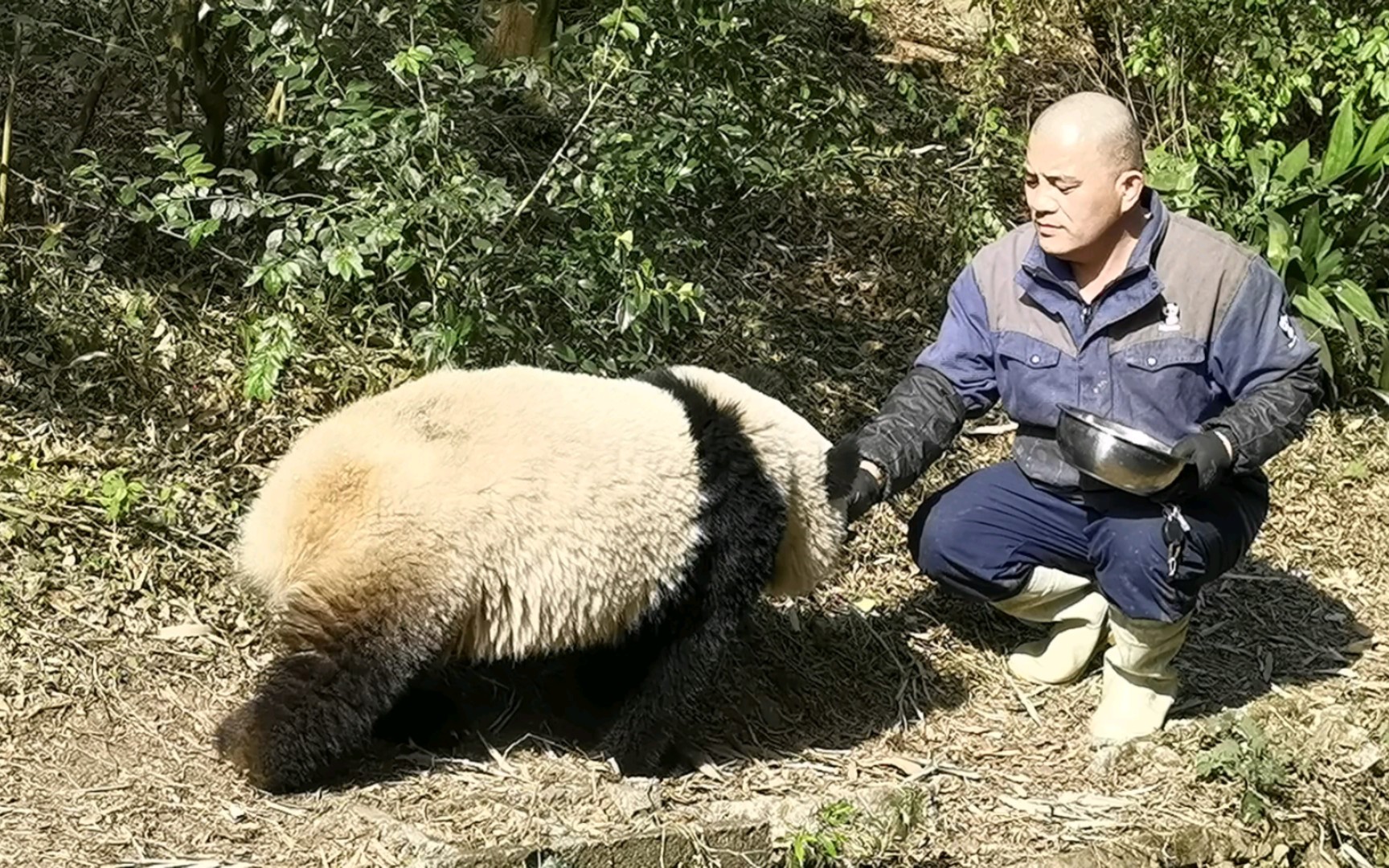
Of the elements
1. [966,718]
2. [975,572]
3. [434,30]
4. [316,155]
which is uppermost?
[434,30]

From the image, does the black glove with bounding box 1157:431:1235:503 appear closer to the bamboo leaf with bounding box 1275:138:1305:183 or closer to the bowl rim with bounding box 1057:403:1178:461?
the bowl rim with bounding box 1057:403:1178:461

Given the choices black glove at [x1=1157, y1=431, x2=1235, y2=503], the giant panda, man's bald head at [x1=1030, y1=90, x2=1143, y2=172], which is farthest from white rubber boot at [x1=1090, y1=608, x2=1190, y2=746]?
man's bald head at [x1=1030, y1=90, x2=1143, y2=172]

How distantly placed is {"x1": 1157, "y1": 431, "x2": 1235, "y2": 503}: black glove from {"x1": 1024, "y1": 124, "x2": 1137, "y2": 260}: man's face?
0.59m

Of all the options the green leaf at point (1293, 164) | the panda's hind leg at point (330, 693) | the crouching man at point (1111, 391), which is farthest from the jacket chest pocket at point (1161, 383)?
the green leaf at point (1293, 164)

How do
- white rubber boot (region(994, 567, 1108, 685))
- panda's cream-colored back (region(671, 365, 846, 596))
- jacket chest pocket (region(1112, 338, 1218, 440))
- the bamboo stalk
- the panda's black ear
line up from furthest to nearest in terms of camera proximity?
the bamboo stalk < white rubber boot (region(994, 567, 1108, 685)) < jacket chest pocket (region(1112, 338, 1218, 440)) < the panda's black ear < panda's cream-colored back (region(671, 365, 846, 596))

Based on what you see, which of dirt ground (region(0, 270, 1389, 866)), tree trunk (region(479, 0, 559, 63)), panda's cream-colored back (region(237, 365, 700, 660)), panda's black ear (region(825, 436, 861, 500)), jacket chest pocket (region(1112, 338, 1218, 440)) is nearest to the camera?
panda's cream-colored back (region(237, 365, 700, 660))

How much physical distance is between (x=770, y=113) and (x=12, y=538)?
2642 mm

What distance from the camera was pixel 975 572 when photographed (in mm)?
4660

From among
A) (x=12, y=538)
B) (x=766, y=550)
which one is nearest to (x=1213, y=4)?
(x=766, y=550)

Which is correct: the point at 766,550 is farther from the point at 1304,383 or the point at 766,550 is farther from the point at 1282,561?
the point at 1282,561

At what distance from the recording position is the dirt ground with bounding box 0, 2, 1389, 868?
3822 mm

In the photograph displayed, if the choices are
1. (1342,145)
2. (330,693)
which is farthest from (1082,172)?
(1342,145)

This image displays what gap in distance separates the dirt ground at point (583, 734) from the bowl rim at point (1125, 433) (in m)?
0.90

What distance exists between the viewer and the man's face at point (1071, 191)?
4234 mm
